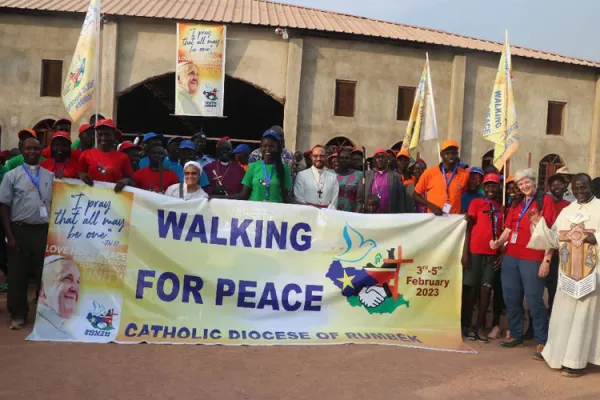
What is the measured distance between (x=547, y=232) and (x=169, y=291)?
12.1ft

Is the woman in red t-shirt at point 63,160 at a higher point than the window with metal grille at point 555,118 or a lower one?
lower

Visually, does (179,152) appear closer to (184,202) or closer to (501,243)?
(184,202)

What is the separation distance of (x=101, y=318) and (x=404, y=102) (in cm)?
1538

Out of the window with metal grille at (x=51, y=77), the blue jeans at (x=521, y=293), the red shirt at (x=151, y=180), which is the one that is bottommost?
the blue jeans at (x=521, y=293)

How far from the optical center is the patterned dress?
674 centimetres

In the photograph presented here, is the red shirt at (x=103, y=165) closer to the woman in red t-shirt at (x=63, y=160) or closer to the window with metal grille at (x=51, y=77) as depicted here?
the woman in red t-shirt at (x=63, y=160)

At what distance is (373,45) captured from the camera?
18531mm

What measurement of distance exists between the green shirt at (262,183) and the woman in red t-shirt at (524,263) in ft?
7.72

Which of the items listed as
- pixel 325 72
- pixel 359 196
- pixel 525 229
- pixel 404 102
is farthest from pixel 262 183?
pixel 404 102

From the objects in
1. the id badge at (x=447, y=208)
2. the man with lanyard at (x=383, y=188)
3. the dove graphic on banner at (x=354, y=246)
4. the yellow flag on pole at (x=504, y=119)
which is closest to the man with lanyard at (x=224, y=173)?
the man with lanyard at (x=383, y=188)

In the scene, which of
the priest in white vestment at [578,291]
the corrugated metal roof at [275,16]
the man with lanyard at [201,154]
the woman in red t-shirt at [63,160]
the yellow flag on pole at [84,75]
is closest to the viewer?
the priest in white vestment at [578,291]

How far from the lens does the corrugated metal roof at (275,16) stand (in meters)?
17.5

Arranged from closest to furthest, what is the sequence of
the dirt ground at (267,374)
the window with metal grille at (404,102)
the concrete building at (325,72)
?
the dirt ground at (267,374) < the concrete building at (325,72) < the window with metal grille at (404,102)

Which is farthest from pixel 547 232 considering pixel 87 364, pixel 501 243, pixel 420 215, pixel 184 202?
pixel 87 364
